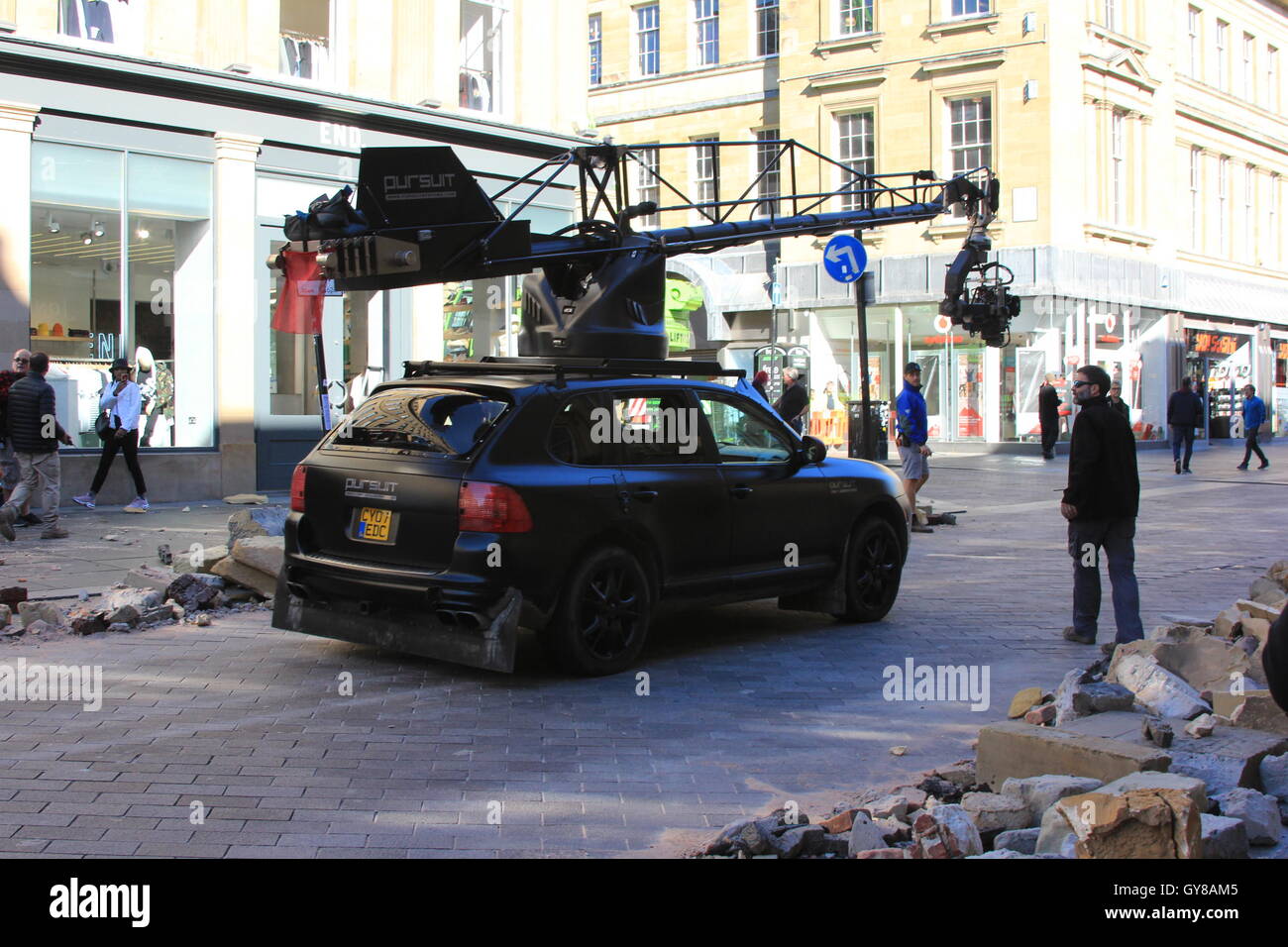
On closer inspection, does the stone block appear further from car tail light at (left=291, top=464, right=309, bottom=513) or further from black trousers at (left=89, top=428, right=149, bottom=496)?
black trousers at (left=89, top=428, right=149, bottom=496)

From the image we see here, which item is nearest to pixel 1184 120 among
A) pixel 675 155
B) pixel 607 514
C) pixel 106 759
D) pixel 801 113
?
pixel 801 113

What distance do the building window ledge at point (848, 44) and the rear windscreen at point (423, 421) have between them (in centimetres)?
3078

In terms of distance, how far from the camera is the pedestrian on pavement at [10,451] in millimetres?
13805

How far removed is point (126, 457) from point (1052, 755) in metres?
13.2

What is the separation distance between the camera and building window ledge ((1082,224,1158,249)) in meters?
33.8

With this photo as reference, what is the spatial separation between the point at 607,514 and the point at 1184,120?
123 ft

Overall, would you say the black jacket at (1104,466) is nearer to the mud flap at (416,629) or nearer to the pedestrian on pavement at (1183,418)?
the mud flap at (416,629)

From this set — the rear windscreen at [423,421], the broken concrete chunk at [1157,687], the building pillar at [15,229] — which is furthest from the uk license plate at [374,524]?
the building pillar at [15,229]

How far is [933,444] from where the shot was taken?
33750 mm

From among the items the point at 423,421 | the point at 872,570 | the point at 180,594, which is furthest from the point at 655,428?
the point at 180,594

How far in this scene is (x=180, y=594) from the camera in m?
9.32

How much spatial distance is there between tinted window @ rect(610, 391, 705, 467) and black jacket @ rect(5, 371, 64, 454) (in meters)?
8.14

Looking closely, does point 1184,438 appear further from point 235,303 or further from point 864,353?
point 235,303
